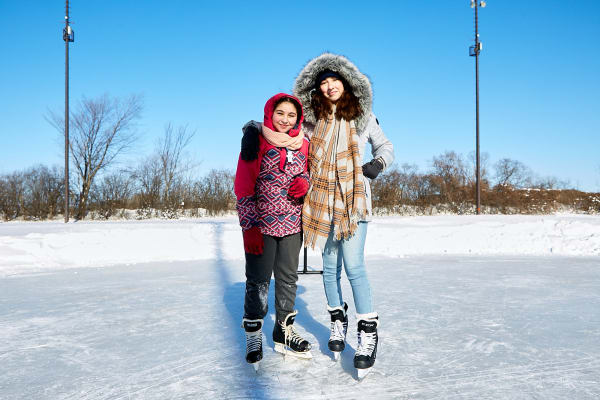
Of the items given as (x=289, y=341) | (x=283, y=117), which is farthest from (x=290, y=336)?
(x=283, y=117)

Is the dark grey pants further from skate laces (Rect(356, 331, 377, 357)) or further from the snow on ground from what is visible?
skate laces (Rect(356, 331, 377, 357))

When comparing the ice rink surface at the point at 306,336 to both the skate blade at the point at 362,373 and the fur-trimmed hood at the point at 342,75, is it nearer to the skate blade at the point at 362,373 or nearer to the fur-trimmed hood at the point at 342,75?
the skate blade at the point at 362,373

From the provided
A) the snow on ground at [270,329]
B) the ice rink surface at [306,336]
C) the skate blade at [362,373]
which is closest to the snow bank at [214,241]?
the snow on ground at [270,329]

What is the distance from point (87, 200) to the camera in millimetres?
12062

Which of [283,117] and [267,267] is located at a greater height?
[283,117]

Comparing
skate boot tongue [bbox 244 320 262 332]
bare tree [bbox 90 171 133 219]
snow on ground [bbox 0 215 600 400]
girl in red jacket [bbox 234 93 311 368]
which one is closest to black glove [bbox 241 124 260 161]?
girl in red jacket [bbox 234 93 311 368]

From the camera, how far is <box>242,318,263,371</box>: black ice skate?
1829 millimetres

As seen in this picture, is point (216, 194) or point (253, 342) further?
point (216, 194)

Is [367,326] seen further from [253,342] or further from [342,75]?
[342,75]

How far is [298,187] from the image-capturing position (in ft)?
5.89

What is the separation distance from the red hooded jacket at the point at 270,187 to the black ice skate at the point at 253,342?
18.1 inches

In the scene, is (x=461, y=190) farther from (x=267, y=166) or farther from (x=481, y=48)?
(x=267, y=166)

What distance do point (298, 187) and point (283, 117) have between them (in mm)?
338

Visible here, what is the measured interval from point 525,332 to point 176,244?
5.69 metres
